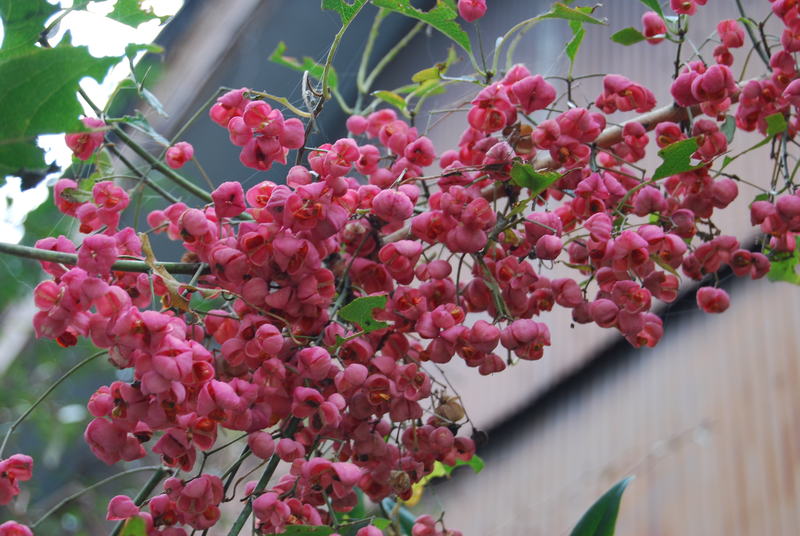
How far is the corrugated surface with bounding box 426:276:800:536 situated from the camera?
3.46 ft

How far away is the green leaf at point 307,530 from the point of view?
442 mm

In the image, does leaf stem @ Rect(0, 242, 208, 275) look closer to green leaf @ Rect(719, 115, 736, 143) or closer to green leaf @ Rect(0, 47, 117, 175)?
green leaf @ Rect(0, 47, 117, 175)

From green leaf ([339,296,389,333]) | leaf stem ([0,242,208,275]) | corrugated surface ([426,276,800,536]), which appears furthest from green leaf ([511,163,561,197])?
corrugated surface ([426,276,800,536])

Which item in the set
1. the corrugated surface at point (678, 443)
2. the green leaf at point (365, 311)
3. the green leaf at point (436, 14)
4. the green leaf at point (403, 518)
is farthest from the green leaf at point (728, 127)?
the corrugated surface at point (678, 443)

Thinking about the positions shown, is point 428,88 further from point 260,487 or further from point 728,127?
point 260,487

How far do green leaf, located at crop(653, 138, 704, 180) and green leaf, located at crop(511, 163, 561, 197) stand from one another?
82 millimetres

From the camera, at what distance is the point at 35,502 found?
4.04 ft

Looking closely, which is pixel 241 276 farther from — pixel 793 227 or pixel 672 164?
pixel 793 227

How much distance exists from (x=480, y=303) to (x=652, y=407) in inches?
31.4

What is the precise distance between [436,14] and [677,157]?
0.21 metres

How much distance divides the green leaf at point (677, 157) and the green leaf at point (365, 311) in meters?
0.21

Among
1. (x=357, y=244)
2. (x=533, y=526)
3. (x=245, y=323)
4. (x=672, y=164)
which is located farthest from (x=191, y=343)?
(x=533, y=526)

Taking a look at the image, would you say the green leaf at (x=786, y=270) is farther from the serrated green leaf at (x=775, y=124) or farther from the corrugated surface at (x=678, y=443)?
the corrugated surface at (x=678, y=443)

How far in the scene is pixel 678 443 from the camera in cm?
115
